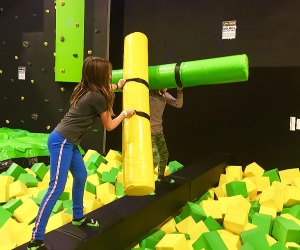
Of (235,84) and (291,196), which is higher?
(235,84)

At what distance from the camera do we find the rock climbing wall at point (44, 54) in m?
4.15

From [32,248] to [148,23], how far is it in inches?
123

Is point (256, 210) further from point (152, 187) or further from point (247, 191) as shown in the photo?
point (152, 187)

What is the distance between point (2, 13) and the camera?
5.04 meters

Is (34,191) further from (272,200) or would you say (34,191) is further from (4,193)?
(272,200)

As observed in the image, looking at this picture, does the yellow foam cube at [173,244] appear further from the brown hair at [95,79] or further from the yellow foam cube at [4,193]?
the yellow foam cube at [4,193]

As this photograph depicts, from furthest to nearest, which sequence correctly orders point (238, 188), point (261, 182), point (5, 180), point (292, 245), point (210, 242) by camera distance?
point (261, 182) → point (238, 188) → point (5, 180) → point (292, 245) → point (210, 242)

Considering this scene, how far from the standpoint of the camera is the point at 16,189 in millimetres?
2787

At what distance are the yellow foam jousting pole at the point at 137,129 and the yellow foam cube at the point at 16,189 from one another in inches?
54.9

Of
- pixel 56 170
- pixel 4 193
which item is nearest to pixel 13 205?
pixel 4 193

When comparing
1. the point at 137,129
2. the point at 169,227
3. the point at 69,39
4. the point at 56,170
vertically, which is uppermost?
the point at 69,39

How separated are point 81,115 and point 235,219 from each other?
1.32 metres

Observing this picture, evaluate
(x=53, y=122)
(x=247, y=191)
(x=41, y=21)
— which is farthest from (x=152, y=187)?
(x=41, y=21)

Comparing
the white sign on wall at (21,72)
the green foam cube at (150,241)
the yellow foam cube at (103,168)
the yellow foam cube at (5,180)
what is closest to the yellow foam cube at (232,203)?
the green foam cube at (150,241)
